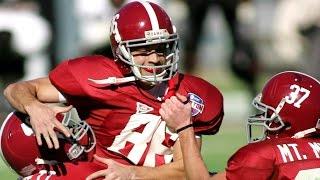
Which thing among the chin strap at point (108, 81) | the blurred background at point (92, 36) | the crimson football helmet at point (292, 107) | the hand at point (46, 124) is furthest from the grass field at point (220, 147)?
the crimson football helmet at point (292, 107)

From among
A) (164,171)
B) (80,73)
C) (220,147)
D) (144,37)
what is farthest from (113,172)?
(220,147)

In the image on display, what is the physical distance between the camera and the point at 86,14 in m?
11.1

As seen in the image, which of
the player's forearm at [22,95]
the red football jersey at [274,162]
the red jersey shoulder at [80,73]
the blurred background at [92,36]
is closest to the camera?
the red football jersey at [274,162]

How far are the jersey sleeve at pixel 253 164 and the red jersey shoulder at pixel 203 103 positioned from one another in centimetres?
63

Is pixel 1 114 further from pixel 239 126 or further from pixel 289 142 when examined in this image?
pixel 289 142

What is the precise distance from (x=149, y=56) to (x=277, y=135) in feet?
2.33

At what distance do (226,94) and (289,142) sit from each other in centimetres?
736

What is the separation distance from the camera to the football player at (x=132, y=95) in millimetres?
4930

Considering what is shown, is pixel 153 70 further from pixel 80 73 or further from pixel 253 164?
pixel 253 164

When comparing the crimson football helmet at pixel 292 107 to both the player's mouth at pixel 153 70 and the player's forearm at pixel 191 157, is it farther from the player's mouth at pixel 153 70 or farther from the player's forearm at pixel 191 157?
the player's mouth at pixel 153 70

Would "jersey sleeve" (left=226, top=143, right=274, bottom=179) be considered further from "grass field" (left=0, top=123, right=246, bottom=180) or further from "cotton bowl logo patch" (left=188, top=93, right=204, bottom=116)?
"grass field" (left=0, top=123, right=246, bottom=180)

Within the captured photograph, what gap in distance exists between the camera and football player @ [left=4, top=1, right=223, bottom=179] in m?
4.93

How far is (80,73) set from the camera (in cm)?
499

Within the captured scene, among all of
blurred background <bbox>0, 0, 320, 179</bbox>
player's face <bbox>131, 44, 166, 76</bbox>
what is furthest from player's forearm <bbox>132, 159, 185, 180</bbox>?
blurred background <bbox>0, 0, 320, 179</bbox>
